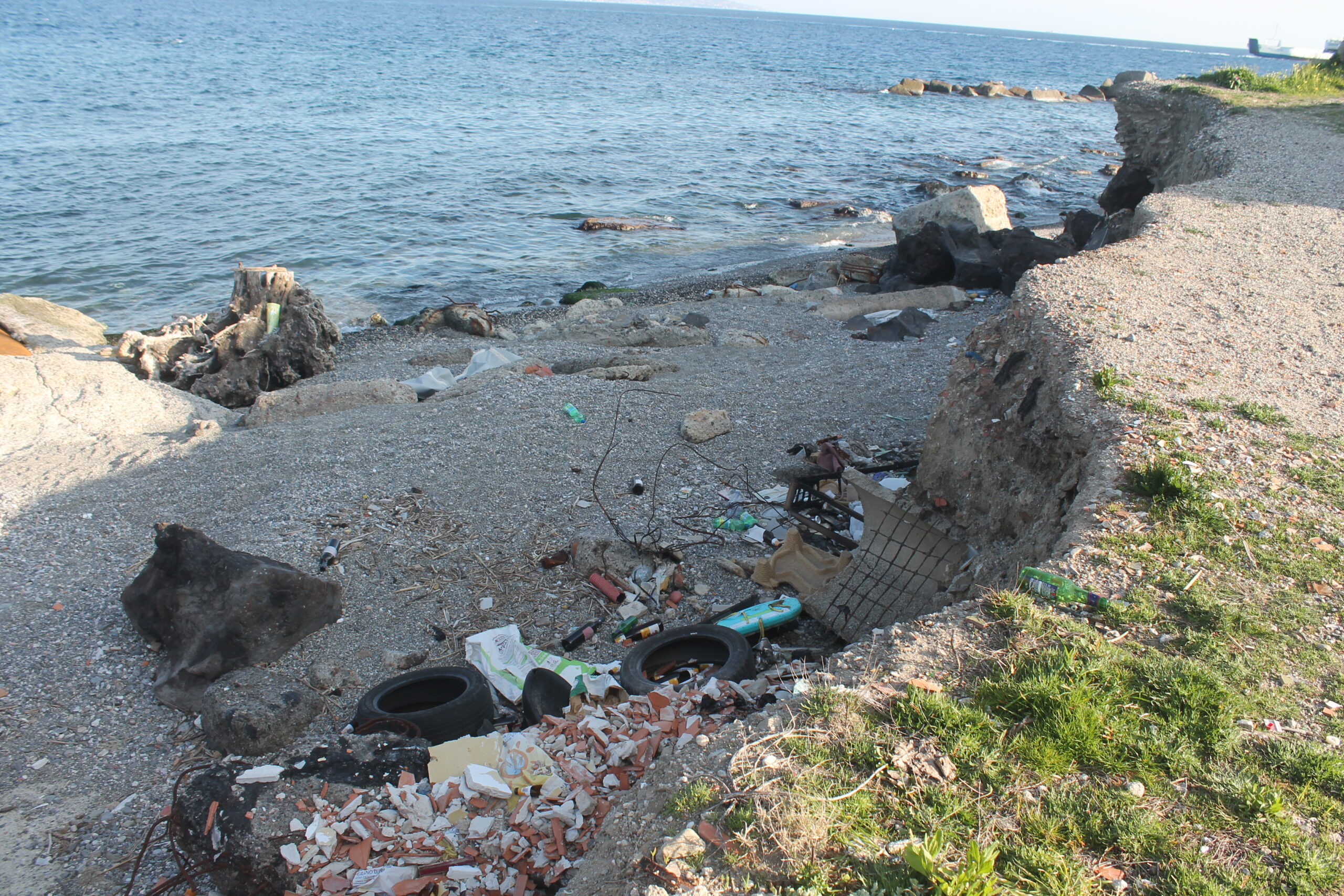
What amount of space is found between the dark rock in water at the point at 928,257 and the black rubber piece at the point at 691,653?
12280mm

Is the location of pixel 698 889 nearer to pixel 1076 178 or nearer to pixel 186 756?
pixel 186 756

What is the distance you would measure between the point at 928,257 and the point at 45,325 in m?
16.0

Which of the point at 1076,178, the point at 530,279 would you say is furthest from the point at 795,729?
the point at 1076,178

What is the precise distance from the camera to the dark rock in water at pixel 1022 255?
1413 cm

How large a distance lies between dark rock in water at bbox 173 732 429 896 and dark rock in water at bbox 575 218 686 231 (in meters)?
21.1

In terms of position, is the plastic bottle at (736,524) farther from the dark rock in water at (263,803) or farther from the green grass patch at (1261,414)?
the green grass patch at (1261,414)

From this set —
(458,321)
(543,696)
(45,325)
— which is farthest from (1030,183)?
(543,696)

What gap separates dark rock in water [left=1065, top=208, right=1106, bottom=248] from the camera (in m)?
16.6

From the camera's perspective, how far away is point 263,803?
3.69 m

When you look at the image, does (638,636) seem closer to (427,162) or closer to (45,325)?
(45,325)

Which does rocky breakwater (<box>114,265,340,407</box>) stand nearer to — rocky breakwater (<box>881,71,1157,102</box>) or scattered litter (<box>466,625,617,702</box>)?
scattered litter (<box>466,625,617,702</box>)

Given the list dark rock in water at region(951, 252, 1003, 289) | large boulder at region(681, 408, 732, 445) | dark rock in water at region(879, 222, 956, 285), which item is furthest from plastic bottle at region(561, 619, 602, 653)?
dark rock in water at region(879, 222, 956, 285)

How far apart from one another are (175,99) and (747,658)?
47800 mm

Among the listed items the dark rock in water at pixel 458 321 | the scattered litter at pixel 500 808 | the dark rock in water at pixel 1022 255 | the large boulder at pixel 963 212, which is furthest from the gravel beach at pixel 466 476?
the large boulder at pixel 963 212
